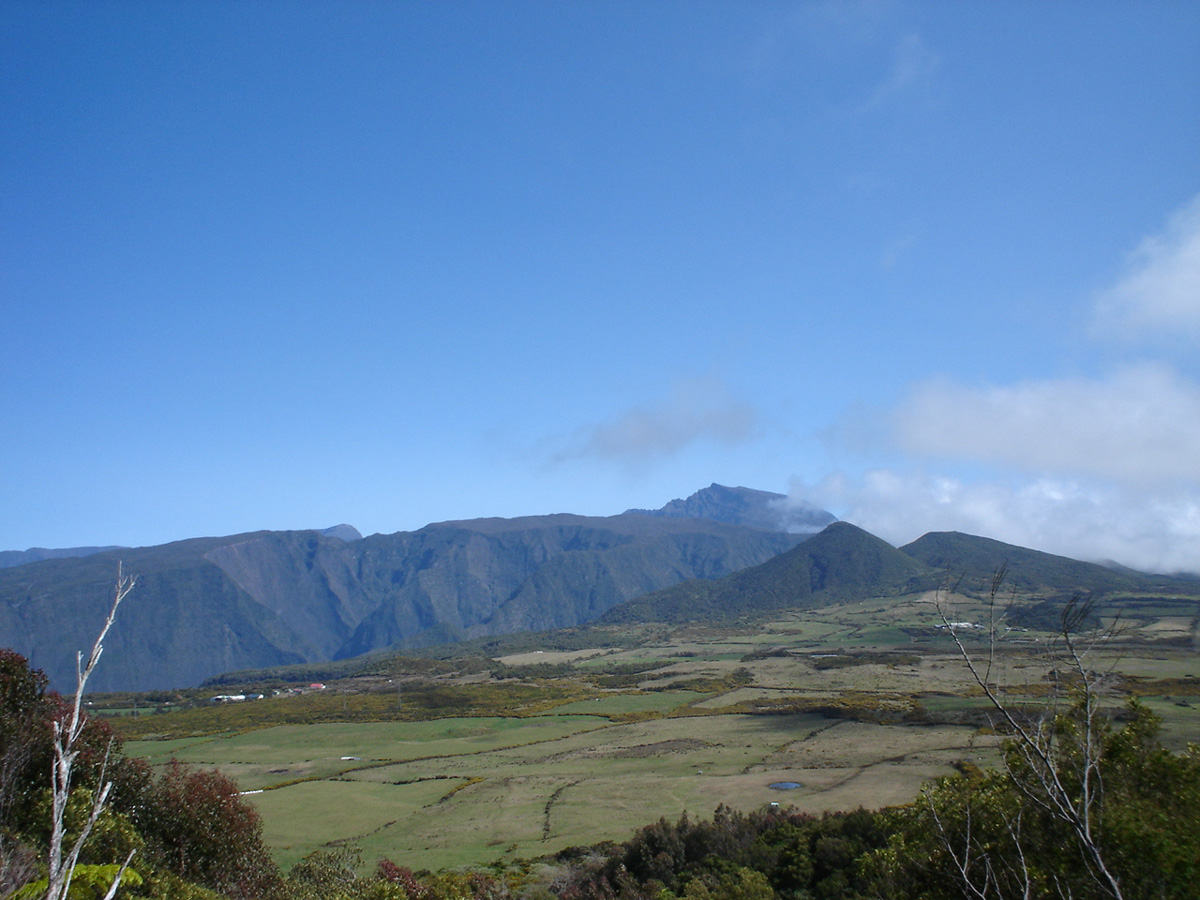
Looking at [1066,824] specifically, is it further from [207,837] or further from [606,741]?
[606,741]

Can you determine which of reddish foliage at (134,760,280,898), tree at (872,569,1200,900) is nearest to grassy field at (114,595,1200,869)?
tree at (872,569,1200,900)

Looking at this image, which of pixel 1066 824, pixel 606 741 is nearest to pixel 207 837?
pixel 1066 824

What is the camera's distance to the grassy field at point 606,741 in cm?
4684

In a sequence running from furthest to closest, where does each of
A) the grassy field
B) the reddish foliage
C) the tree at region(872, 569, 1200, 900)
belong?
the grassy field < the reddish foliage < the tree at region(872, 569, 1200, 900)

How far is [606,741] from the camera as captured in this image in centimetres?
8044

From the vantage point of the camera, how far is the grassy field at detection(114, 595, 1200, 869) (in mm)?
46844

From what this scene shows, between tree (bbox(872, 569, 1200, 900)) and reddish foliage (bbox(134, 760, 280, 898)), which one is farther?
reddish foliage (bbox(134, 760, 280, 898))

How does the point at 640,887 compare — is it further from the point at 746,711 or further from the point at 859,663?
the point at 859,663

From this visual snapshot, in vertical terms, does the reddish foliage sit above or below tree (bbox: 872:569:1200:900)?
below

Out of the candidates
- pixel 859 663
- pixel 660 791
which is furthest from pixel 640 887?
pixel 859 663

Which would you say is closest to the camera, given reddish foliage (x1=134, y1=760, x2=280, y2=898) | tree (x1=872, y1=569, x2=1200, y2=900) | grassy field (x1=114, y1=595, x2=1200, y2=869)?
tree (x1=872, y1=569, x2=1200, y2=900)

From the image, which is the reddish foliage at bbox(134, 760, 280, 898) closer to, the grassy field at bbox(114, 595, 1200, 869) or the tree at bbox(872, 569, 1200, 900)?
the grassy field at bbox(114, 595, 1200, 869)

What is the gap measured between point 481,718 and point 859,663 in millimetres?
74038

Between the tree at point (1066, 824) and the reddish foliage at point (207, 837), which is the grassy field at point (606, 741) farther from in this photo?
the reddish foliage at point (207, 837)
